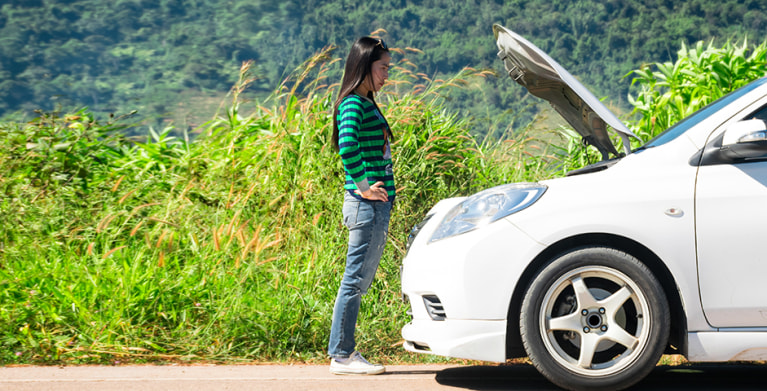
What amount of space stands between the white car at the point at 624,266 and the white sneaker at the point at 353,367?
26.4 inches

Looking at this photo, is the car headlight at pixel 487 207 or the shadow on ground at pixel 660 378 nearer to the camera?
the car headlight at pixel 487 207

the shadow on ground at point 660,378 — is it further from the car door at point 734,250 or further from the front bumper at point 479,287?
the car door at point 734,250

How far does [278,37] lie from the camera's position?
158ft

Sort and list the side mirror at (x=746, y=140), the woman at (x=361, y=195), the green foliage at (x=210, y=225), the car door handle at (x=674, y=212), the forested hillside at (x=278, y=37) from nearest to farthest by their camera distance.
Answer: the side mirror at (x=746, y=140)
the car door handle at (x=674, y=212)
the woman at (x=361, y=195)
the green foliage at (x=210, y=225)
the forested hillside at (x=278, y=37)

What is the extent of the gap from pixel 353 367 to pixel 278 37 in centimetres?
4587

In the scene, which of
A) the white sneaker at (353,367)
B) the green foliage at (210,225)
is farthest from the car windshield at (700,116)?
the green foliage at (210,225)

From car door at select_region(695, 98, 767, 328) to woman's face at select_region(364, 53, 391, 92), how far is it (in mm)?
1777

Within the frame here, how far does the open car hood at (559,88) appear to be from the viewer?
4.04 m

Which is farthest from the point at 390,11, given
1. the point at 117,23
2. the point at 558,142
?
the point at 558,142

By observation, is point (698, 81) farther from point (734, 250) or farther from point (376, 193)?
point (376, 193)

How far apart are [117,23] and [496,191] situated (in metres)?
57.7

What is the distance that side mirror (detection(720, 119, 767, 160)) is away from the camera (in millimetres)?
3355

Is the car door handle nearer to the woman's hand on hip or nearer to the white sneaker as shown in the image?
the woman's hand on hip

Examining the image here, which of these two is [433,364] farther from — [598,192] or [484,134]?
[484,134]
